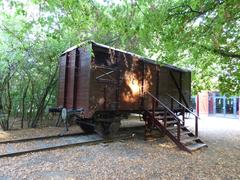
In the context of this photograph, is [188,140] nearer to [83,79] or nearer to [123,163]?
[123,163]

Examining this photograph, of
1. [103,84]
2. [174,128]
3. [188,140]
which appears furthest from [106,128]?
[188,140]

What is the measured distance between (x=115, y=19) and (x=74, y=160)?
3.58 m

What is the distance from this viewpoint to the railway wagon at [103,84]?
8.84 meters

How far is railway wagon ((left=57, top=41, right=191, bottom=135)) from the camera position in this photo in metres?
8.84

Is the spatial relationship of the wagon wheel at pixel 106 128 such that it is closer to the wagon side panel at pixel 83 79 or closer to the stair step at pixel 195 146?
the wagon side panel at pixel 83 79

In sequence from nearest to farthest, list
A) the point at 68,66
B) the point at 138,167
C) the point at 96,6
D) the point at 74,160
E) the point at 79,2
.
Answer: the point at 79,2 → the point at 96,6 → the point at 138,167 → the point at 74,160 → the point at 68,66

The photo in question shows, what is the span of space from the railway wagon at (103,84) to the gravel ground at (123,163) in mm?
1401

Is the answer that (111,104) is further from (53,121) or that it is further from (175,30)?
(53,121)

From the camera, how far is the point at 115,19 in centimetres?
534

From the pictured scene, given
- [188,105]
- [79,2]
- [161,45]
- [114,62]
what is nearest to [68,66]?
[114,62]

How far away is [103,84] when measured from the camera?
9.07 m

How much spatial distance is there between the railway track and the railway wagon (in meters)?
0.51

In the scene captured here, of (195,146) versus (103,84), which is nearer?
(195,146)

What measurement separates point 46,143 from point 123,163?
10.3 ft
